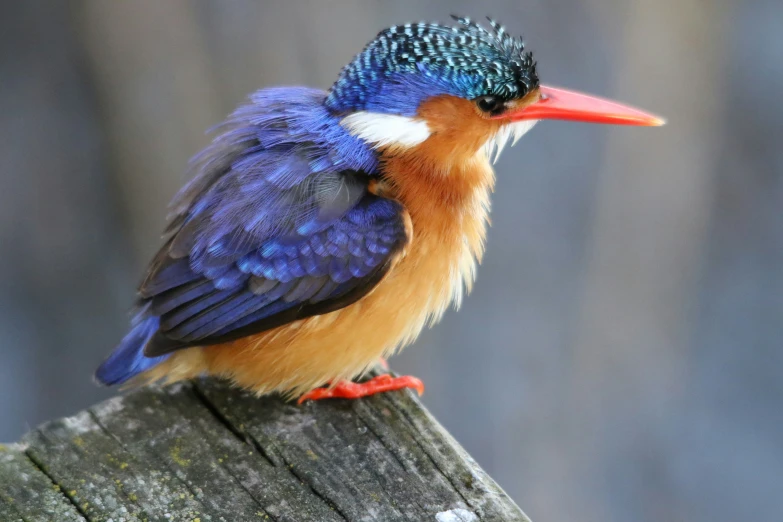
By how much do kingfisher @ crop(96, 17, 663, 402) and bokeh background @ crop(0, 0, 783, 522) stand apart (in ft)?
7.76

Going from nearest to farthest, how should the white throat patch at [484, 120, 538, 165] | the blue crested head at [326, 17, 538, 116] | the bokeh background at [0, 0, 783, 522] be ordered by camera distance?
the blue crested head at [326, 17, 538, 116], the white throat patch at [484, 120, 538, 165], the bokeh background at [0, 0, 783, 522]

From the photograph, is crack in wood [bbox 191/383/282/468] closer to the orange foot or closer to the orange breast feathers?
the orange breast feathers

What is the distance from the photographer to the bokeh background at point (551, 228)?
18.6 feet

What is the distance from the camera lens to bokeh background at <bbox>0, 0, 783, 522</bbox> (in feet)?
18.6

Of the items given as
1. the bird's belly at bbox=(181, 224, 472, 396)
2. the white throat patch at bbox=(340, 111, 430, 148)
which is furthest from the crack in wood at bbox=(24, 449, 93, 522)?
the white throat patch at bbox=(340, 111, 430, 148)

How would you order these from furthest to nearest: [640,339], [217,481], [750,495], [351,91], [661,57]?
[750,495]
[640,339]
[661,57]
[351,91]
[217,481]

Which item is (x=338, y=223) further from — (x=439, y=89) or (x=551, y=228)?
(x=551, y=228)

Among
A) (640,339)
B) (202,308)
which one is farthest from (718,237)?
(202,308)

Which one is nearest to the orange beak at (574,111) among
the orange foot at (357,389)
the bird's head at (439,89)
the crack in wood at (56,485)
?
the bird's head at (439,89)

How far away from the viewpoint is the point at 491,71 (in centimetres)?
314

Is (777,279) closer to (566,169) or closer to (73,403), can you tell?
(566,169)

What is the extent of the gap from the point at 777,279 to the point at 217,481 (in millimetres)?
5532

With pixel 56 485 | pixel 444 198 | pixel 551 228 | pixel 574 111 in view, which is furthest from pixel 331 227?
pixel 551 228

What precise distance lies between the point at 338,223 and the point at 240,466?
2.88 ft
